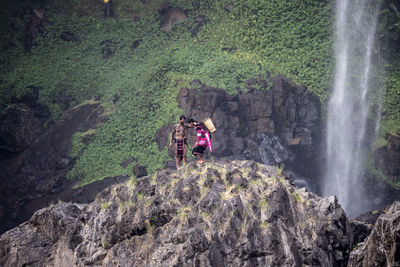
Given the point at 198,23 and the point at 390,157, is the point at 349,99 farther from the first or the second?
the point at 198,23

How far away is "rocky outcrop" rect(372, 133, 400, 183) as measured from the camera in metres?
29.4

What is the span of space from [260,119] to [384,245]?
20.2m

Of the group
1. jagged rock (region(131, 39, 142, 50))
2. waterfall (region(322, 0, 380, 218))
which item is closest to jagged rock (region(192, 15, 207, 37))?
jagged rock (region(131, 39, 142, 50))

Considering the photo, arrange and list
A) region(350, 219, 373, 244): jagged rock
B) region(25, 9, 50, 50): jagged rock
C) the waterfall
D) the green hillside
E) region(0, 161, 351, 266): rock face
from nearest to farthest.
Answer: region(0, 161, 351, 266): rock face
region(350, 219, 373, 244): jagged rock
the green hillside
the waterfall
region(25, 9, 50, 50): jagged rock

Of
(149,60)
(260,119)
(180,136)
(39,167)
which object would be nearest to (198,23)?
(149,60)

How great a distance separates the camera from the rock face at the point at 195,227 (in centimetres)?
1309

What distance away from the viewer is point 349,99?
32.6 metres

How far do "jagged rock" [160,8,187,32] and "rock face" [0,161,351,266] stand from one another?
21.9m

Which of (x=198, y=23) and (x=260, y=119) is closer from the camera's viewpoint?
(x=260, y=119)

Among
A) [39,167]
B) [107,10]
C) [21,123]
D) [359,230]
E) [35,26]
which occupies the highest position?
[107,10]

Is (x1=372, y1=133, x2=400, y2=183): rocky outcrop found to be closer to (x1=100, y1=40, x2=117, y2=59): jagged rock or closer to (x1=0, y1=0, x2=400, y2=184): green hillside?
(x1=0, y1=0, x2=400, y2=184): green hillside

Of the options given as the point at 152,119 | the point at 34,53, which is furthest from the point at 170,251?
the point at 34,53


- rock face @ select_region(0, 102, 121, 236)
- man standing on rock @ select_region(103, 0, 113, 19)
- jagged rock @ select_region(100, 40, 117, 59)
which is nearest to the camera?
rock face @ select_region(0, 102, 121, 236)

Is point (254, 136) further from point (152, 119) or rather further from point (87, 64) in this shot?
point (87, 64)
